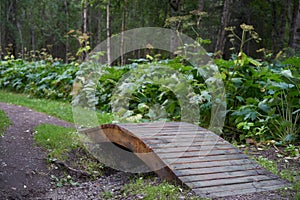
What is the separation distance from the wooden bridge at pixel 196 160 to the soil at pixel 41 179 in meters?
0.15

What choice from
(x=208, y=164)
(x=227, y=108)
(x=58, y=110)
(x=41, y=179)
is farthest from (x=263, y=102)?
(x=58, y=110)

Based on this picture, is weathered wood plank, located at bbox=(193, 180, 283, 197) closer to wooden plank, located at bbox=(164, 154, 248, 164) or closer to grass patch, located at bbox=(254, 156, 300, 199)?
grass patch, located at bbox=(254, 156, 300, 199)

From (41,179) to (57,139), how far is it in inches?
40.0

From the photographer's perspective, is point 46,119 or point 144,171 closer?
point 144,171

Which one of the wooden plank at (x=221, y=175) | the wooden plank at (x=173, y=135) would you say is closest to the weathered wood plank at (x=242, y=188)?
the wooden plank at (x=221, y=175)

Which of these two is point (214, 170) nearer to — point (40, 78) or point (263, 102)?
point (263, 102)

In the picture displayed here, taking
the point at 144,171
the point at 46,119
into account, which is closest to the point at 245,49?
the point at 46,119

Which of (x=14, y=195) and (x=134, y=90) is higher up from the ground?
(x=134, y=90)

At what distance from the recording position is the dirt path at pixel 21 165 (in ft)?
11.9

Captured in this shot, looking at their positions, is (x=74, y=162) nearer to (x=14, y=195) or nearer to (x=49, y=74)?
(x=14, y=195)

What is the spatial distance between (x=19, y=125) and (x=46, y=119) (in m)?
0.76

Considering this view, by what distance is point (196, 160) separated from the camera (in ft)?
12.4

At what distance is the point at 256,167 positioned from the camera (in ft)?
12.7

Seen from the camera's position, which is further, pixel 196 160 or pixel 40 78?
pixel 40 78
